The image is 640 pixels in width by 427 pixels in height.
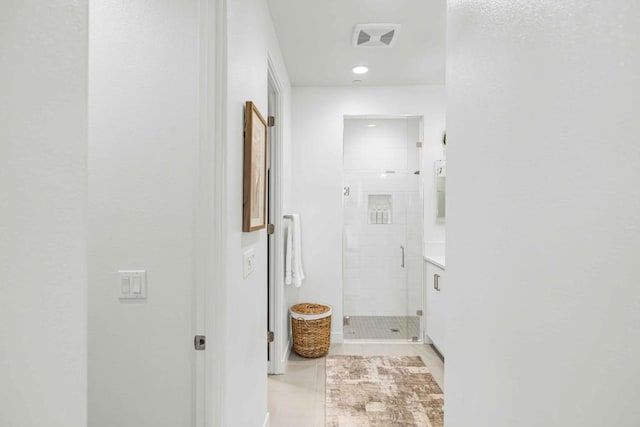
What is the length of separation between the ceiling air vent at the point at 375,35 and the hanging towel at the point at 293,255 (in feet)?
5.13

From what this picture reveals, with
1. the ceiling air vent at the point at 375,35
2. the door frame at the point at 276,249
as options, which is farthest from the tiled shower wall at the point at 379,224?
the ceiling air vent at the point at 375,35

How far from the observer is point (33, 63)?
0.51 meters

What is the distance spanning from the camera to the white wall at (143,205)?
4.57 feet

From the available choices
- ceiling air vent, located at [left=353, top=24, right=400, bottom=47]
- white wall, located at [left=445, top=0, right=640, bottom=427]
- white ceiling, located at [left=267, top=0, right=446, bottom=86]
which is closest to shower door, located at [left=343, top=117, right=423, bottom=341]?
white ceiling, located at [left=267, top=0, right=446, bottom=86]

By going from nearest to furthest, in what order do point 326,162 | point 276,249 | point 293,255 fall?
point 276,249 → point 293,255 → point 326,162

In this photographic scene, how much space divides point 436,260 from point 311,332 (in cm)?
131

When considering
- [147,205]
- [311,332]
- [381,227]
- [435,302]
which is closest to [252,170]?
[147,205]

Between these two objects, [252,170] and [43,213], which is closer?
[43,213]

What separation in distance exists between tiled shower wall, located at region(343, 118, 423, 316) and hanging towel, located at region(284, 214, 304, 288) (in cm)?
68

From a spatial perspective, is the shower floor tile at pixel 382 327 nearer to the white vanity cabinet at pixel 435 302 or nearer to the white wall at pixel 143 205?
the white vanity cabinet at pixel 435 302

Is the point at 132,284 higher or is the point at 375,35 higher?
the point at 375,35

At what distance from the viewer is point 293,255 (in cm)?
354

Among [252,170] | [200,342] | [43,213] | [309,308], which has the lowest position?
[309,308]

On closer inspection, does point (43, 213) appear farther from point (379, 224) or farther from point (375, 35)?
point (379, 224)
